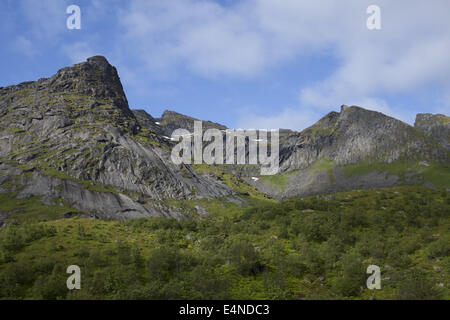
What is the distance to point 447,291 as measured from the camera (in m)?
29.5

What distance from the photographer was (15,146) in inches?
7367

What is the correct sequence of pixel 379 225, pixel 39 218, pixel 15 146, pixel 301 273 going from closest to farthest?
1. pixel 301 273
2. pixel 379 225
3. pixel 39 218
4. pixel 15 146

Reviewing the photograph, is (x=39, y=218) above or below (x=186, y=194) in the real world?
below

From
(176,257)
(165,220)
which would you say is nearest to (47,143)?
(165,220)

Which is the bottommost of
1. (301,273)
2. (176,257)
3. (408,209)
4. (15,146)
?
(301,273)

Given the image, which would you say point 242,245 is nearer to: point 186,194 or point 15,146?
point 186,194

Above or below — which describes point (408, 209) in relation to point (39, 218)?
above

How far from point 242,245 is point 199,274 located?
1094 cm

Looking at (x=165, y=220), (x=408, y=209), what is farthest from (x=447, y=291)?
(x=165, y=220)

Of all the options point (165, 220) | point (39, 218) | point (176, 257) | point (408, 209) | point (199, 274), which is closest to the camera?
point (199, 274)
